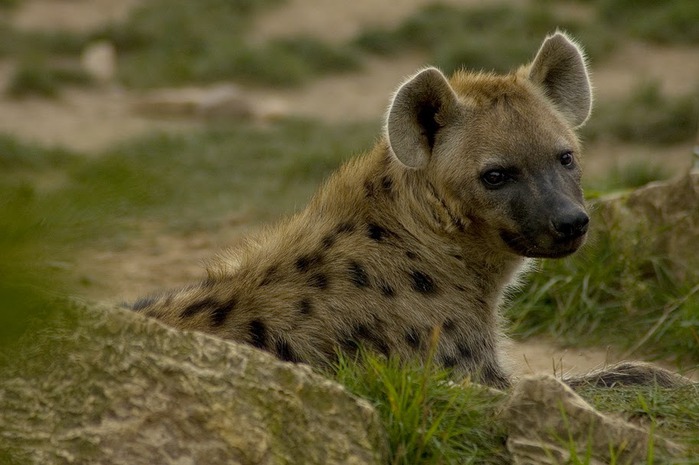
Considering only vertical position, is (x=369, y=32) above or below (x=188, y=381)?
below

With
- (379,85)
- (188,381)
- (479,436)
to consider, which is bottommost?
(379,85)

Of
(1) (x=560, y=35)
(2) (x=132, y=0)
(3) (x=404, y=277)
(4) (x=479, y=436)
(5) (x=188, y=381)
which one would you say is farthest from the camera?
(2) (x=132, y=0)

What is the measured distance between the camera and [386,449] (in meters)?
2.44

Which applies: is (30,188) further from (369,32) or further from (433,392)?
(369,32)

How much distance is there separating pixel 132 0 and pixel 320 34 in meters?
2.27

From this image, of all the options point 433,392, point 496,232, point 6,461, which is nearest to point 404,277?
point 496,232

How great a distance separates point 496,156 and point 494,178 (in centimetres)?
6

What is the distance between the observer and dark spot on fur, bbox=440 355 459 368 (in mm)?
3174

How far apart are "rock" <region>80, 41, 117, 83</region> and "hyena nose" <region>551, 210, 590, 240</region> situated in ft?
23.8

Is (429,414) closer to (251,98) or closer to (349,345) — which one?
(349,345)

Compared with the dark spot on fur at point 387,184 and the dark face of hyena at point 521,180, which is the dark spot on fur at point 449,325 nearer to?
the dark face of hyena at point 521,180

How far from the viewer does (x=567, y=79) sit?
3.69m

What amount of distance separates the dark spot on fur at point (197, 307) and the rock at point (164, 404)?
1.89 ft

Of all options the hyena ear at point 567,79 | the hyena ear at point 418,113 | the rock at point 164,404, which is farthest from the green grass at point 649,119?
the rock at point 164,404
